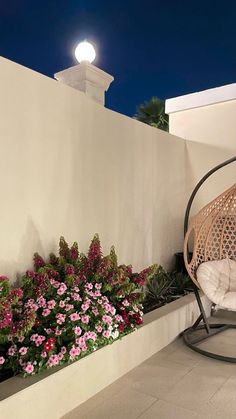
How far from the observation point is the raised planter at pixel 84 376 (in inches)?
66.4

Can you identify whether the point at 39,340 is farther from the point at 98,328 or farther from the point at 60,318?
the point at 98,328

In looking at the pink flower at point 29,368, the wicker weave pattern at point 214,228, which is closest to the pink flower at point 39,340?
the pink flower at point 29,368

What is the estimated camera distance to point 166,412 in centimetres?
191

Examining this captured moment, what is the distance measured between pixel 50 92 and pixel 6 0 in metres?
6.33

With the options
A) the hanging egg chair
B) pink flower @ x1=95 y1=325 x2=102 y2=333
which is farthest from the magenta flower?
the hanging egg chair

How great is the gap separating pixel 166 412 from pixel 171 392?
8.1 inches

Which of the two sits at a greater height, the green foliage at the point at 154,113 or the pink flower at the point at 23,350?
the green foliage at the point at 154,113

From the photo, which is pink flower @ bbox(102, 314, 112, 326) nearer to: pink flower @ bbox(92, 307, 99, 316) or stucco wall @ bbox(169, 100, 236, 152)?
pink flower @ bbox(92, 307, 99, 316)

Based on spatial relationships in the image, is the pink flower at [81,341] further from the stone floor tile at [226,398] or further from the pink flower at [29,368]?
the stone floor tile at [226,398]

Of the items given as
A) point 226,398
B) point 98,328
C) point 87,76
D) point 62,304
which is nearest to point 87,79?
point 87,76

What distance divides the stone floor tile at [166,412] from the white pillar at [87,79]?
2.42 meters

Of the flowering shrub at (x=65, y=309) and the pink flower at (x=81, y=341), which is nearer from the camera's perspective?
the flowering shrub at (x=65, y=309)

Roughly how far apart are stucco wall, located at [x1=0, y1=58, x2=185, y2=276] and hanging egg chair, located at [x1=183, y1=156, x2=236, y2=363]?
0.67m

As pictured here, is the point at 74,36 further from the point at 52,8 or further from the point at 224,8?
the point at 224,8
